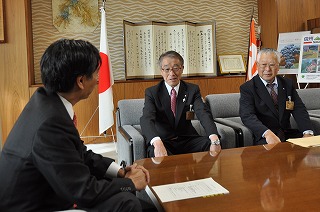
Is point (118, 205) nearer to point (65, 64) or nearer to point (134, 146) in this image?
point (65, 64)

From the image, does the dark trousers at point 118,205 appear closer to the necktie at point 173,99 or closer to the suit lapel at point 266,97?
the necktie at point 173,99

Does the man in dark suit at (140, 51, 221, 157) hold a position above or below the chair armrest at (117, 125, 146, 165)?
above

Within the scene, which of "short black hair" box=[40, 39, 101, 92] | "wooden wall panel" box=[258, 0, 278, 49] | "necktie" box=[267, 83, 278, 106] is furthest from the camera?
"wooden wall panel" box=[258, 0, 278, 49]

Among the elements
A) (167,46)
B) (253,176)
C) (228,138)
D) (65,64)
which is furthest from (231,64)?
(65,64)

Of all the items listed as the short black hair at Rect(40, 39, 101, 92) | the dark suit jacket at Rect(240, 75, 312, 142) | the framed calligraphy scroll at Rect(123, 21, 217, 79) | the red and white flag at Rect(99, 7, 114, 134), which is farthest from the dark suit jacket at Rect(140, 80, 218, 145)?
the framed calligraphy scroll at Rect(123, 21, 217, 79)

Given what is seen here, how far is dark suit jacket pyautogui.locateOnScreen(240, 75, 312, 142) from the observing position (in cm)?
288

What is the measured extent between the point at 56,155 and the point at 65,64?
361mm

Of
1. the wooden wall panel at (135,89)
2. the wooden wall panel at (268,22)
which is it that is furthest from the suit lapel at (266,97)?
the wooden wall panel at (268,22)

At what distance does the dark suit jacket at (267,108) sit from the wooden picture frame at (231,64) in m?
2.91

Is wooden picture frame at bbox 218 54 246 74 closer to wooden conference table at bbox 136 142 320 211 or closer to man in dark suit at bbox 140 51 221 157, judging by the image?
man in dark suit at bbox 140 51 221 157

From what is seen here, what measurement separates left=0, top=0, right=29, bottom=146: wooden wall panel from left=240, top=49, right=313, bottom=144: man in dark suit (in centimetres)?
331

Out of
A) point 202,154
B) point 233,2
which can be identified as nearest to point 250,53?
point 233,2

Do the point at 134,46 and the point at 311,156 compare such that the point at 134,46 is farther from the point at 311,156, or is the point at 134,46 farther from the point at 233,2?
the point at 311,156

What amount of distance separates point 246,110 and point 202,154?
104 cm
